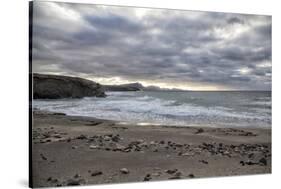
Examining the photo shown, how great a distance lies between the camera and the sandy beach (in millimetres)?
5043

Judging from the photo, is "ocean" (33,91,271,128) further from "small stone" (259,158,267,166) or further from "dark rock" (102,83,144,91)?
"small stone" (259,158,267,166)

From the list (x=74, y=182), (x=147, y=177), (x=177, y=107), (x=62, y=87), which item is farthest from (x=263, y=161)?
(x=62, y=87)

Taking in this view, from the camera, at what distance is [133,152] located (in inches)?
210

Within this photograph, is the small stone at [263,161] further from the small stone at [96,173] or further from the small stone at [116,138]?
the small stone at [96,173]

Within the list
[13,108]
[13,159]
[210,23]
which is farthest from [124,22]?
[13,159]

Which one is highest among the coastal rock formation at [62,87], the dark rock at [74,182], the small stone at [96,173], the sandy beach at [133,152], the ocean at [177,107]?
the coastal rock formation at [62,87]

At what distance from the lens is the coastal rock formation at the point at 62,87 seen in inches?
198

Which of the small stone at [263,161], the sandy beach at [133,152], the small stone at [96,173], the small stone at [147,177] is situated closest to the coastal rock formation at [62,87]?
the sandy beach at [133,152]

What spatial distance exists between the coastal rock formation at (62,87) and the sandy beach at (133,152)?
22 centimetres

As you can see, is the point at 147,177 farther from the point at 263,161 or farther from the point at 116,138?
the point at 263,161

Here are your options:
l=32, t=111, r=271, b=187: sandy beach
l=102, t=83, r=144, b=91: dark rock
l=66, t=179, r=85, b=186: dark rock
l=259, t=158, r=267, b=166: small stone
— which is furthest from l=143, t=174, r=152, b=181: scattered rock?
l=259, t=158, r=267, b=166: small stone

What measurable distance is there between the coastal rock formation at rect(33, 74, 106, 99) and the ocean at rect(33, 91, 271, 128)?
0.21 ft

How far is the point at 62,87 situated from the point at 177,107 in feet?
4.55
